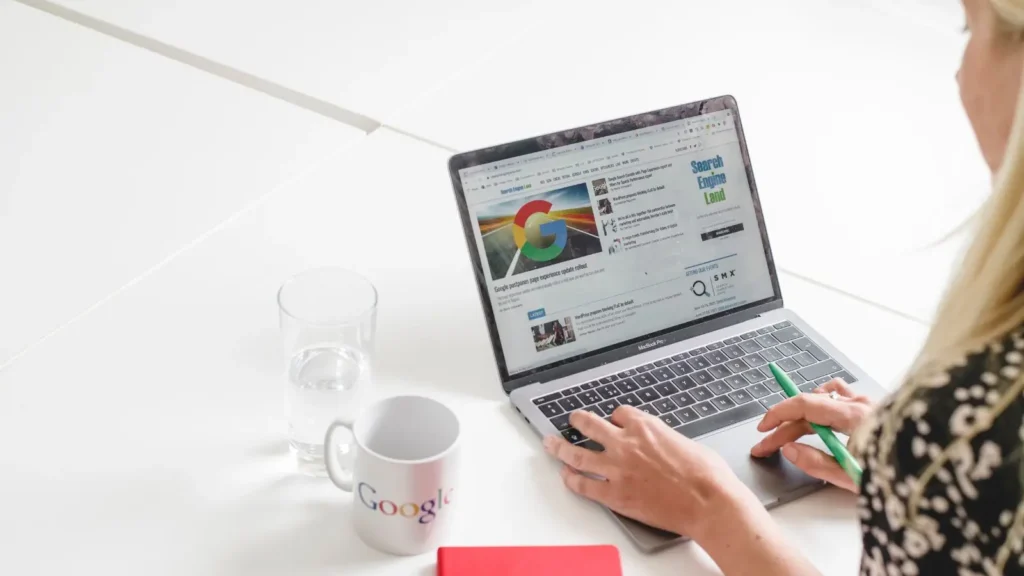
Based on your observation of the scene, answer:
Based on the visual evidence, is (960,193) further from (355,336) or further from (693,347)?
(355,336)

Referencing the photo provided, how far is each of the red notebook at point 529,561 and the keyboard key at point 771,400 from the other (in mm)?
289

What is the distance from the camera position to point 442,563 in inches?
36.3

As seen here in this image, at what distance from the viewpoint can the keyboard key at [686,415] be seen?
112cm

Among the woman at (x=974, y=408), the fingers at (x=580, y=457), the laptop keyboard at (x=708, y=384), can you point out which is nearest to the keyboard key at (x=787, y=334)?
the laptop keyboard at (x=708, y=384)

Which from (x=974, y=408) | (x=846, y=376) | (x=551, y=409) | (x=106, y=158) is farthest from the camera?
(x=106, y=158)

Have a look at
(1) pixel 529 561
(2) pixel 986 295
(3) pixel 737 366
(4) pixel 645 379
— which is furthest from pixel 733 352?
(2) pixel 986 295

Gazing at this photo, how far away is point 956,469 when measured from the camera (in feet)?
2.32

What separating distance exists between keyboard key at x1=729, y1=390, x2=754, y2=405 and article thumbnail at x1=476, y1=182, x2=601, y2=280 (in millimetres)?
217

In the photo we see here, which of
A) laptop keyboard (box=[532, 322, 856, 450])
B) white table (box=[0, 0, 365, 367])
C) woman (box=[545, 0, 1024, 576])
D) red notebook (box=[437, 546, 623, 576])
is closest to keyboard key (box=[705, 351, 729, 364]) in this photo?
laptop keyboard (box=[532, 322, 856, 450])

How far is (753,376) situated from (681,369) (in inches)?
3.2

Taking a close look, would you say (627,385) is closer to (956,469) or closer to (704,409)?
(704,409)

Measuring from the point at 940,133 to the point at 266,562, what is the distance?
1397 mm

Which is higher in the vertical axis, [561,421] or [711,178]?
[711,178]

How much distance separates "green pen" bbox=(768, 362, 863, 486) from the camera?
3.33ft
